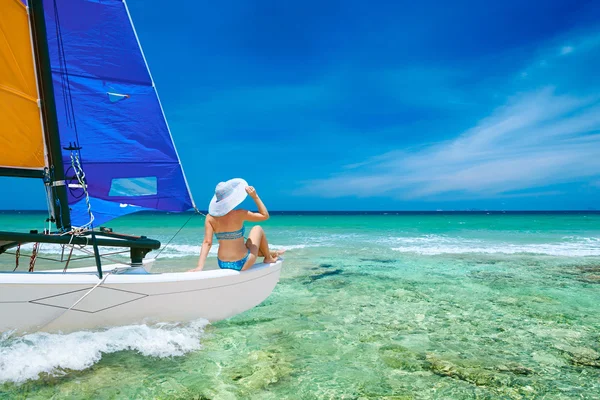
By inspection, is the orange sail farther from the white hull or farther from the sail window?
the white hull

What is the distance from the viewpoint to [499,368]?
3.71 metres

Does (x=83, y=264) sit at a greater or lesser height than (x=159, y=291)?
lesser

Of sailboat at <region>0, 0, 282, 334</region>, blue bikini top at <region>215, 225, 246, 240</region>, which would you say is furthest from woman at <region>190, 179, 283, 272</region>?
sailboat at <region>0, 0, 282, 334</region>

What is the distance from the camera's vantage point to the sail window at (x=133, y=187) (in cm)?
543

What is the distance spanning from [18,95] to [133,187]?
5.96 feet

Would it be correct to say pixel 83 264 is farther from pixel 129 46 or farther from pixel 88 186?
pixel 129 46

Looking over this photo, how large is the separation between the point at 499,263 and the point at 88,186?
11.4 metres

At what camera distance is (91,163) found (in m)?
5.26

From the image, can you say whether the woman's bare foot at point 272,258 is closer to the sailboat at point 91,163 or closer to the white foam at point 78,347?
the sailboat at point 91,163

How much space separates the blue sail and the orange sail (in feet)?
2.09

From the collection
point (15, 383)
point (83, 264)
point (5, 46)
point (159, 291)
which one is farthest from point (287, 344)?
point (83, 264)

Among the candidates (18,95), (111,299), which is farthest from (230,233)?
(18,95)

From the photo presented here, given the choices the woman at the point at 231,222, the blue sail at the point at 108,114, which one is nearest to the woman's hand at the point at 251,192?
the woman at the point at 231,222

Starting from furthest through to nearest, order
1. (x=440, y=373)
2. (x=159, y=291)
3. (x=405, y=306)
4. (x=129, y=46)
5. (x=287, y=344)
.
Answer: (x=405, y=306)
(x=129, y=46)
(x=287, y=344)
(x=159, y=291)
(x=440, y=373)
